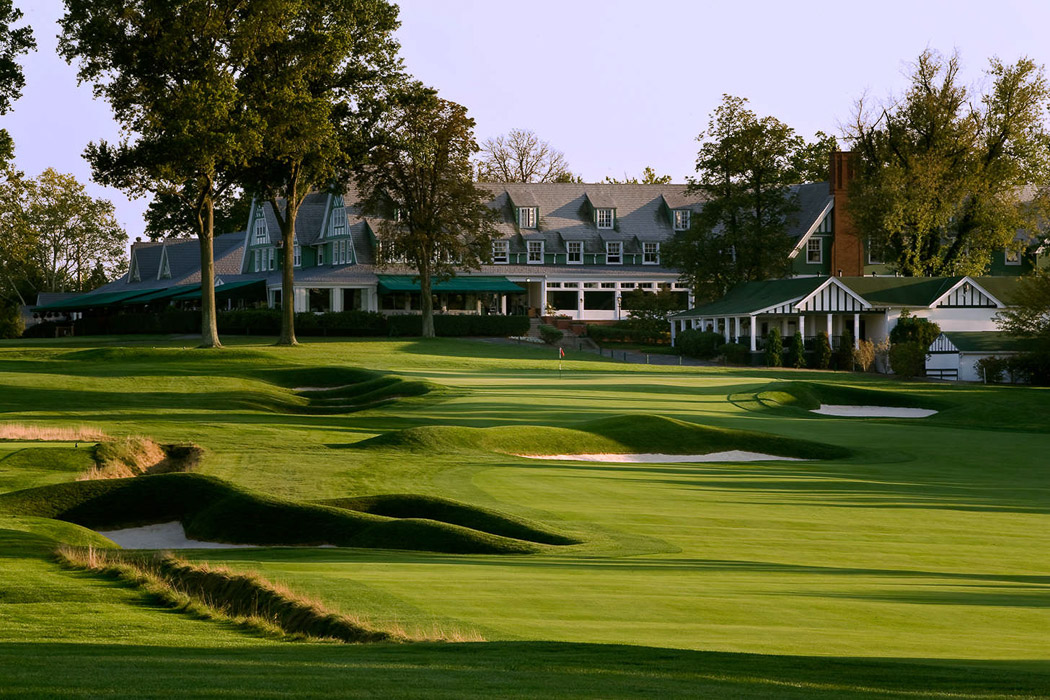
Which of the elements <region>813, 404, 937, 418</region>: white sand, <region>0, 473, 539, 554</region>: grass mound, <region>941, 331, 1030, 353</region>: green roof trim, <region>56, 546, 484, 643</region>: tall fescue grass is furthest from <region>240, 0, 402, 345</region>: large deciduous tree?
<region>56, 546, 484, 643</region>: tall fescue grass

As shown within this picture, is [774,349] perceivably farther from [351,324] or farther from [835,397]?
[351,324]

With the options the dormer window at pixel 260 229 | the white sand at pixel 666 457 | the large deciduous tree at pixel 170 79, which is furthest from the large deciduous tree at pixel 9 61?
the dormer window at pixel 260 229

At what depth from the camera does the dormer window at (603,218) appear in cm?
9094

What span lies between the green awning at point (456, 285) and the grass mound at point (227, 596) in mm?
65565

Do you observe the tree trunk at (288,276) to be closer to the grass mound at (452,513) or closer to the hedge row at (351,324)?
the hedge row at (351,324)

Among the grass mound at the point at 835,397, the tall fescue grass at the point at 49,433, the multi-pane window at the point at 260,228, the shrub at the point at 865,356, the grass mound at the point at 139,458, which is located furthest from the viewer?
the multi-pane window at the point at 260,228

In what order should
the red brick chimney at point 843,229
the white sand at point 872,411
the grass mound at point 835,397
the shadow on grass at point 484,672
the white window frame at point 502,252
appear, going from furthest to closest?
the white window frame at point 502,252 → the red brick chimney at point 843,229 → the grass mound at point 835,397 → the white sand at point 872,411 → the shadow on grass at point 484,672

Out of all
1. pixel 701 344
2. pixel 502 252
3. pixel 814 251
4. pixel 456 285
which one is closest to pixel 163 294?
pixel 456 285

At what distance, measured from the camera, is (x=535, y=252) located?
3484 inches

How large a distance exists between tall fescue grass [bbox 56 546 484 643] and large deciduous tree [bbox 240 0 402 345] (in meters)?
42.5

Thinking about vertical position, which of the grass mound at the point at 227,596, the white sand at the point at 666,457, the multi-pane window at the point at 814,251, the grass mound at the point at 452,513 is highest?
the multi-pane window at the point at 814,251

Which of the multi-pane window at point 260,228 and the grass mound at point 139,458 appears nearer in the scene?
the grass mound at point 139,458

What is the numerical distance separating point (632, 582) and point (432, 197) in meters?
61.1

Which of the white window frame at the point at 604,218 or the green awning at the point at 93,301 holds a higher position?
the white window frame at the point at 604,218
